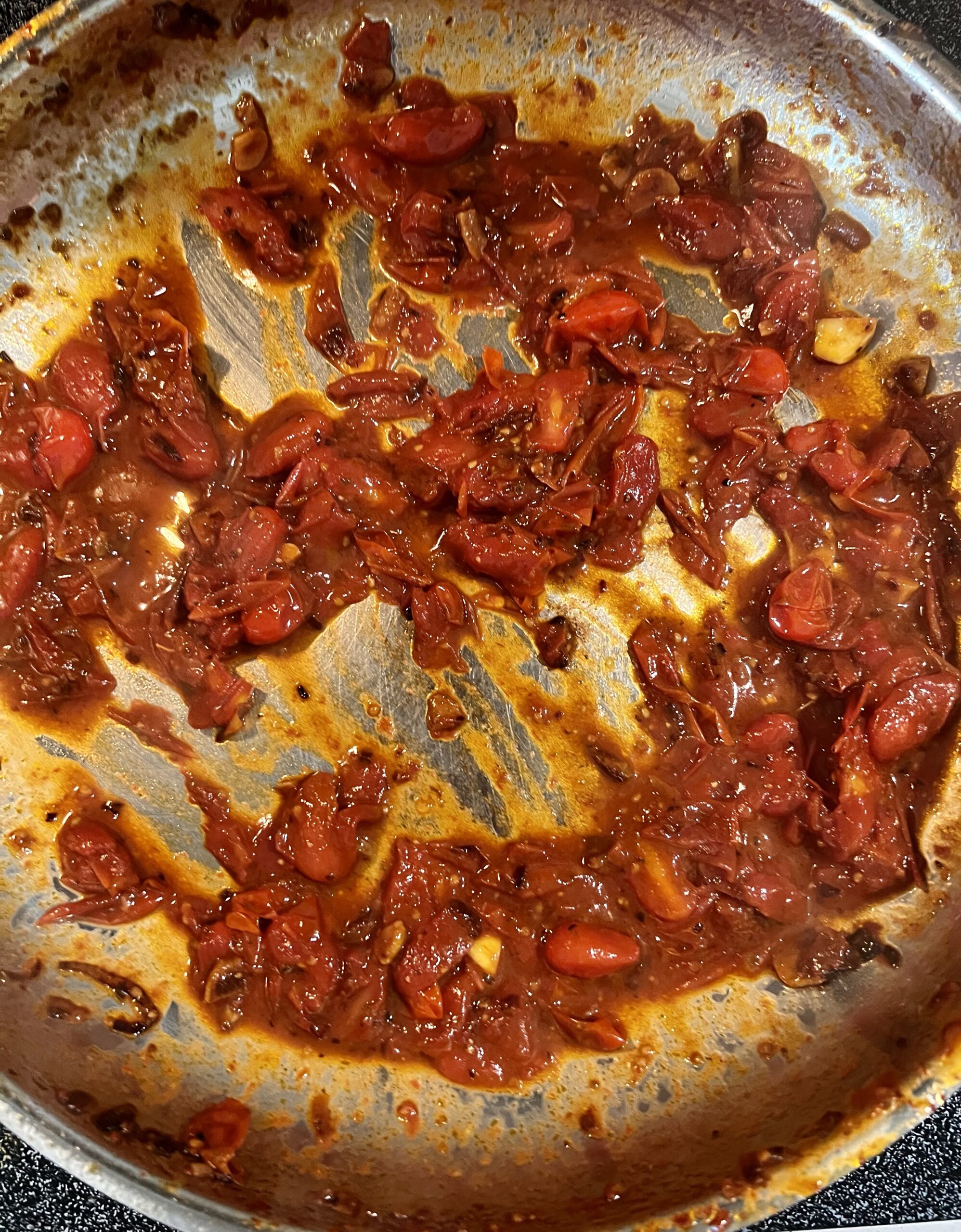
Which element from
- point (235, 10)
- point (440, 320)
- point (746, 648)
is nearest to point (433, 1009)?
point (746, 648)

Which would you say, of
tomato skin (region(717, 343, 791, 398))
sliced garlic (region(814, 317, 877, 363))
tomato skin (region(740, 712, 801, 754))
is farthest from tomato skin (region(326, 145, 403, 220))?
tomato skin (region(740, 712, 801, 754))

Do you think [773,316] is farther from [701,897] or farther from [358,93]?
[701,897]

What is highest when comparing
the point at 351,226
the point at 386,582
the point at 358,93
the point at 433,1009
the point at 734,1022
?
the point at 358,93

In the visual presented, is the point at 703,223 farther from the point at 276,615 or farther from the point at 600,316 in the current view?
the point at 276,615

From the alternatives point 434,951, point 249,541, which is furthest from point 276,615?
point 434,951

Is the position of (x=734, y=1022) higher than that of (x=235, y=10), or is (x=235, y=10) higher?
(x=235, y=10)

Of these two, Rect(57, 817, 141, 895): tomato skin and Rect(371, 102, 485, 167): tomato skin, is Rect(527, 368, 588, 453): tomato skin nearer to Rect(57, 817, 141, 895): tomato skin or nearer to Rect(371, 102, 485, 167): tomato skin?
Rect(371, 102, 485, 167): tomato skin
